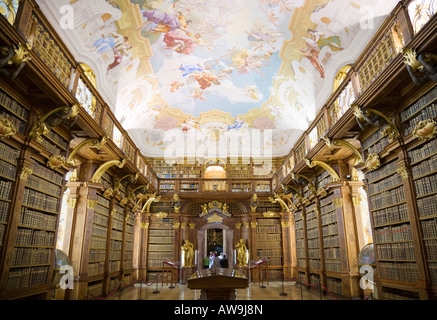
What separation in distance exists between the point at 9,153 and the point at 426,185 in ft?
23.5

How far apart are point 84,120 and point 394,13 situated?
6.30m

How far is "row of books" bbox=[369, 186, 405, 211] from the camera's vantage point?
19.0 ft

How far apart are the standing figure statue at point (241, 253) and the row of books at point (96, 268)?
22.4ft

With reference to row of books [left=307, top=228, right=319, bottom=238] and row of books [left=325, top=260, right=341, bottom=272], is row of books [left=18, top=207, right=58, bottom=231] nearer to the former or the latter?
row of books [left=325, top=260, right=341, bottom=272]

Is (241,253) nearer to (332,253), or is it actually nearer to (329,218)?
(332,253)

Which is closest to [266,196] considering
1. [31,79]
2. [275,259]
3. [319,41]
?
[275,259]

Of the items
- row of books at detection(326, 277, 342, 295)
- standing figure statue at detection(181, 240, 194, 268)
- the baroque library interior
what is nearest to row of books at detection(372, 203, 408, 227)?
the baroque library interior

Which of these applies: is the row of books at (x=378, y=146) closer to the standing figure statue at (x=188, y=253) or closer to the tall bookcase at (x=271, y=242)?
the tall bookcase at (x=271, y=242)

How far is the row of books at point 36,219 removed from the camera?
18.5 ft

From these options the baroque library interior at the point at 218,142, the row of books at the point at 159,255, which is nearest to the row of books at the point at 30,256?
the baroque library interior at the point at 218,142

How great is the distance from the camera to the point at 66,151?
731cm

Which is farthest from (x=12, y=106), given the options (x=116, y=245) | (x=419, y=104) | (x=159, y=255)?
(x=159, y=255)

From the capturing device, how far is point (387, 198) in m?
6.22
